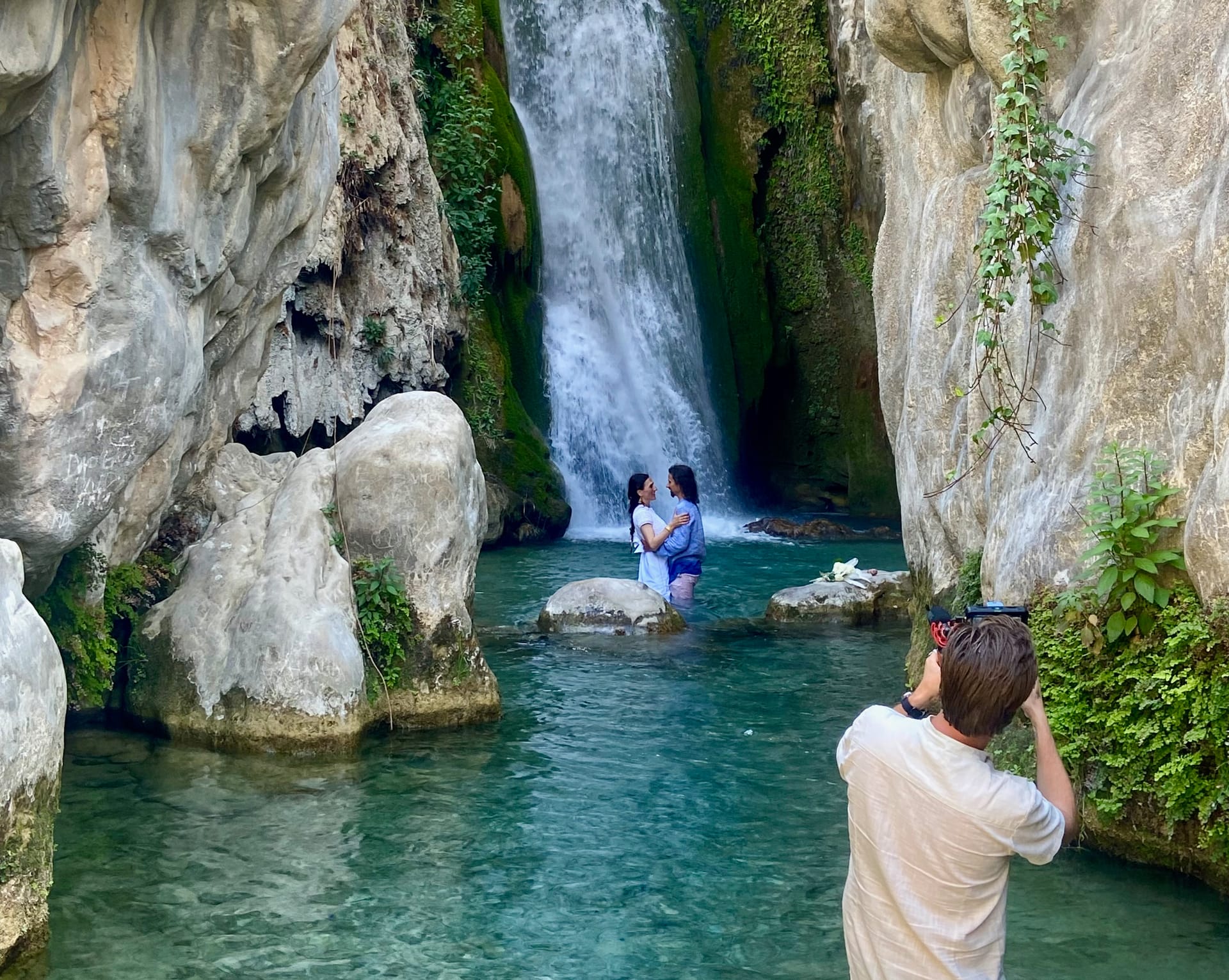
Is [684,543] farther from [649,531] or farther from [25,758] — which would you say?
[25,758]

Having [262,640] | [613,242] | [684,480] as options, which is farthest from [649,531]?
[613,242]

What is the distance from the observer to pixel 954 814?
9.96 feet

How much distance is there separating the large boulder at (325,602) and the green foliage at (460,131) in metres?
11.1

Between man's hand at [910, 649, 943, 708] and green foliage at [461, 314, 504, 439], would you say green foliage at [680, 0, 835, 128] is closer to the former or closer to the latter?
green foliage at [461, 314, 504, 439]

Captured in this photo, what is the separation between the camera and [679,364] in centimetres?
2298

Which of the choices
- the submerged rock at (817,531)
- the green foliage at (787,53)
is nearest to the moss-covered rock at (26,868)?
the submerged rock at (817,531)

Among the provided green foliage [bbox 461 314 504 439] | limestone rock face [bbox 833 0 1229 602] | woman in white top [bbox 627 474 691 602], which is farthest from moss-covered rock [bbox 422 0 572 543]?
limestone rock face [bbox 833 0 1229 602]

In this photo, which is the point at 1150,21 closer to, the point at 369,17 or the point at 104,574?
the point at 104,574

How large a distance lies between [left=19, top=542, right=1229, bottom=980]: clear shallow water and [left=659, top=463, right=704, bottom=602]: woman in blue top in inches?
87.4

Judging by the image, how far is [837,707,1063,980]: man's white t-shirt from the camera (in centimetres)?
303

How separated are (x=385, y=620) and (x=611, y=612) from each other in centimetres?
365

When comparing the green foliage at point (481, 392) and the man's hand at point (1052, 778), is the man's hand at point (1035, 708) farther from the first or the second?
the green foliage at point (481, 392)

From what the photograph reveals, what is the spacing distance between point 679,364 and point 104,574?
50.3ft

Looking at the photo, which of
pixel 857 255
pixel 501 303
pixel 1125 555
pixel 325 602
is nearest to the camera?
pixel 1125 555
